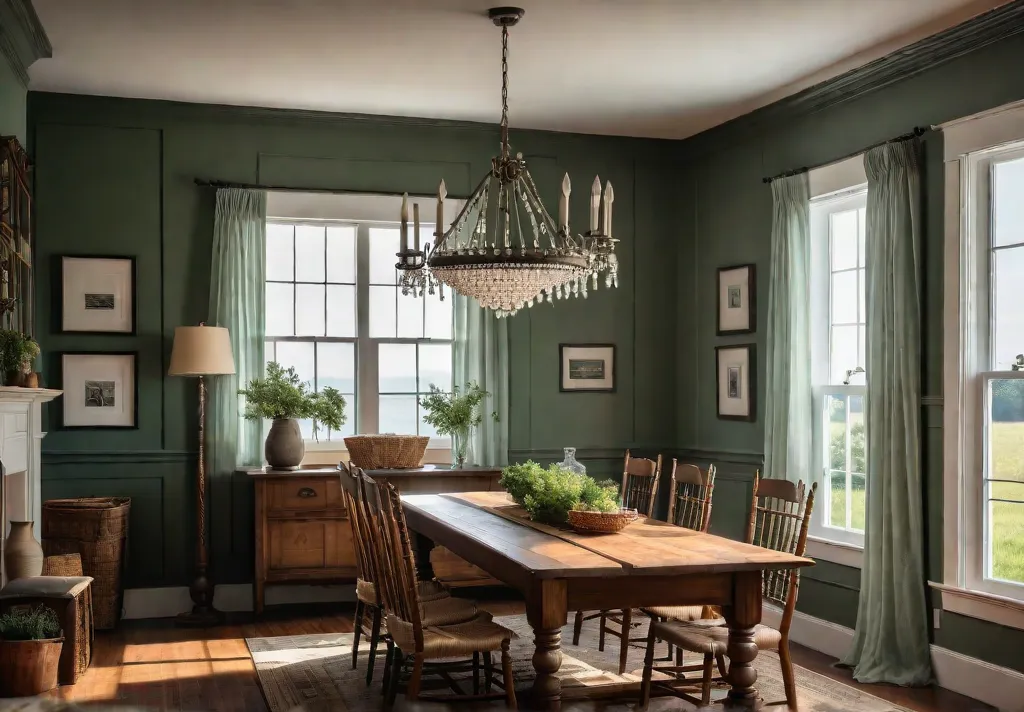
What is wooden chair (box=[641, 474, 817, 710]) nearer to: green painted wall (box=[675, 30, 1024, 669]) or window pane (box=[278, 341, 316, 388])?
green painted wall (box=[675, 30, 1024, 669])

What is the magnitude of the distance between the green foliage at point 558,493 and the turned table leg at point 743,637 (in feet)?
2.33

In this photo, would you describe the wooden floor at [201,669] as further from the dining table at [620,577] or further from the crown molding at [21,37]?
the crown molding at [21,37]

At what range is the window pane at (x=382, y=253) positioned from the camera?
704cm

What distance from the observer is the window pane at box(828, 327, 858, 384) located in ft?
19.0

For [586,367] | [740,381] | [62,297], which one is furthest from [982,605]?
[62,297]

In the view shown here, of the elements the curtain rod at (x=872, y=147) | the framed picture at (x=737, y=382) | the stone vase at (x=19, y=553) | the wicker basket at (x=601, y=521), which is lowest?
the stone vase at (x=19, y=553)

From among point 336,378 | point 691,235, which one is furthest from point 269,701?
point 691,235

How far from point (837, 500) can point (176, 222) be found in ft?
14.0

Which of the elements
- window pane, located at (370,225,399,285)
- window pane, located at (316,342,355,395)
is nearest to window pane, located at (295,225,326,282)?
window pane, located at (370,225,399,285)

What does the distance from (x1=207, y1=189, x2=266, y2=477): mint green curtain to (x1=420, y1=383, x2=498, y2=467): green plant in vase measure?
109 centimetres

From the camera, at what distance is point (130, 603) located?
6.39 meters

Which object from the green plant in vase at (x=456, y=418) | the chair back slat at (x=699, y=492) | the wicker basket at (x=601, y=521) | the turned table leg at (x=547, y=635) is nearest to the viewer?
the turned table leg at (x=547, y=635)

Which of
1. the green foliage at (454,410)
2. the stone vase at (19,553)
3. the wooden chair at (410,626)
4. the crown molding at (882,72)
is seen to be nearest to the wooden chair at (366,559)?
the wooden chair at (410,626)

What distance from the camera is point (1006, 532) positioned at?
475cm
